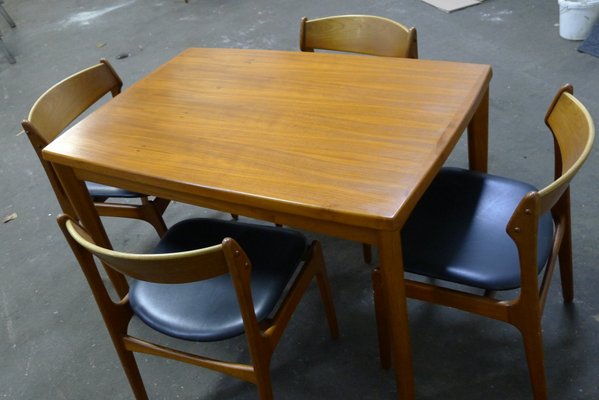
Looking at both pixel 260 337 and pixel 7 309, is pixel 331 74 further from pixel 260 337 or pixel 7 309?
pixel 7 309

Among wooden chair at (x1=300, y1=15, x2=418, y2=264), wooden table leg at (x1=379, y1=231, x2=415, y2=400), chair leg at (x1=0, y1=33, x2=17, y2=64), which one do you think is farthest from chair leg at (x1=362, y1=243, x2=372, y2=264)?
chair leg at (x1=0, y1=33, x2=17, y2=64)

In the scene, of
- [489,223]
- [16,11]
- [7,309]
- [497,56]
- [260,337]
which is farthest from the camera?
[16,11]

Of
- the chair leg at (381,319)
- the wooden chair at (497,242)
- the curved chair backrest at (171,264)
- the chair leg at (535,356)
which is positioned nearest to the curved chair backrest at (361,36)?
the wooden chair at (497,242)

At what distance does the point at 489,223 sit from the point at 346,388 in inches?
23.7

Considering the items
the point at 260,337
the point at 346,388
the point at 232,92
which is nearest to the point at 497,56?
the point at 232,92

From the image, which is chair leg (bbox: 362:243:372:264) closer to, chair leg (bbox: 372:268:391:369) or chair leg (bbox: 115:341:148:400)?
chair leg (bbox: 372:268:391:369)

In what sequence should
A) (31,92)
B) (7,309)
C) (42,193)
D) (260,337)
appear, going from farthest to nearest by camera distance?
(31,92) < (42,193) < (7,309) < (260,337)

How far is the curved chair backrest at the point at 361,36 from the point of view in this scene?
1.62 metres

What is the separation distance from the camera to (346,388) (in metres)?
1.46

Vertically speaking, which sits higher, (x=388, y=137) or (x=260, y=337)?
(x=388, y=137)

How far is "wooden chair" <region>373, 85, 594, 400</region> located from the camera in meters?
1.07

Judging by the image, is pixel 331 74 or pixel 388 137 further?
pixel 331 74

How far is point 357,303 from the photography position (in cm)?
170

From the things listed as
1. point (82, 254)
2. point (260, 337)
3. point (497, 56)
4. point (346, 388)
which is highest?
point (82, 254)
